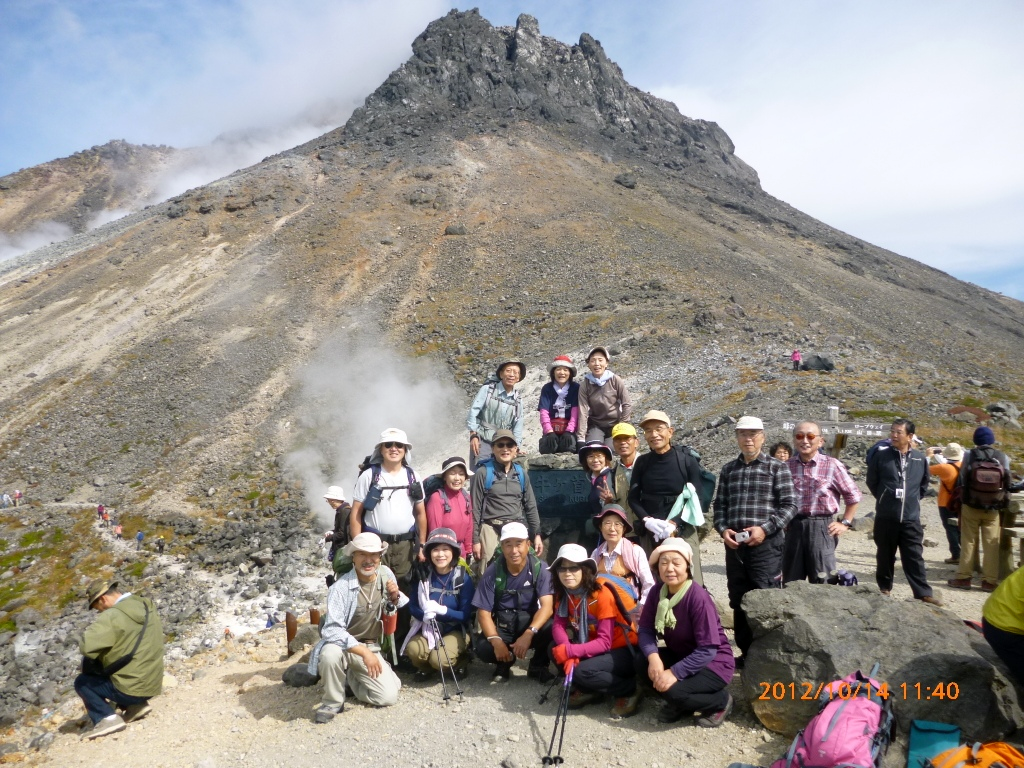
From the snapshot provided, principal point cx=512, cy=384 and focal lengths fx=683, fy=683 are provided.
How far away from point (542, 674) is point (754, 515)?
2302 millimetres

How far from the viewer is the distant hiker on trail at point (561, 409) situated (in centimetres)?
844

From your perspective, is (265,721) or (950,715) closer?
(950,715)

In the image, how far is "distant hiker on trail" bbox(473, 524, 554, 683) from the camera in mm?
5844

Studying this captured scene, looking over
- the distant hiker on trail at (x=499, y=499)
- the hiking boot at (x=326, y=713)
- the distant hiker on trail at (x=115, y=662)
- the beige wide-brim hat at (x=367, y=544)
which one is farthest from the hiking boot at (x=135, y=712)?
the distant hiker on trail at (x=499, y=499)

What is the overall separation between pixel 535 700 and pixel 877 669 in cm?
266

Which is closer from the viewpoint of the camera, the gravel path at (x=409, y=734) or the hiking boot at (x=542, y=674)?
the gravel path at (x=409, y=734)

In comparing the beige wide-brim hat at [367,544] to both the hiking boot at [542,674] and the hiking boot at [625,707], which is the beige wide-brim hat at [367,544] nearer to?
the hiking boot at [542,674]

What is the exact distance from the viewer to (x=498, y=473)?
678cm

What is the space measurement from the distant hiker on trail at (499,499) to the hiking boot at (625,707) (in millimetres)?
1611

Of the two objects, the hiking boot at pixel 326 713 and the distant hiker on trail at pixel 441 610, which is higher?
the distant hiker on trail at pixel 441 610

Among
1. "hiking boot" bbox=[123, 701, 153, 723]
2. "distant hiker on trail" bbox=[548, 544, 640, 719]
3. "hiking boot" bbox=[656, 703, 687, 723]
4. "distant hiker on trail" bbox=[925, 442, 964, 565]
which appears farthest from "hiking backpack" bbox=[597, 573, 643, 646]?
"distant hiker on trail" bbox=[925, 442, 964, 565]

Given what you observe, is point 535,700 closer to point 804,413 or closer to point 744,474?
point 744,474

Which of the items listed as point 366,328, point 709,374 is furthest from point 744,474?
point 366,328

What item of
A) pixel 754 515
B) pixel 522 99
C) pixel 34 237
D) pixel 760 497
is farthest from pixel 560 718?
pixel 34 237
